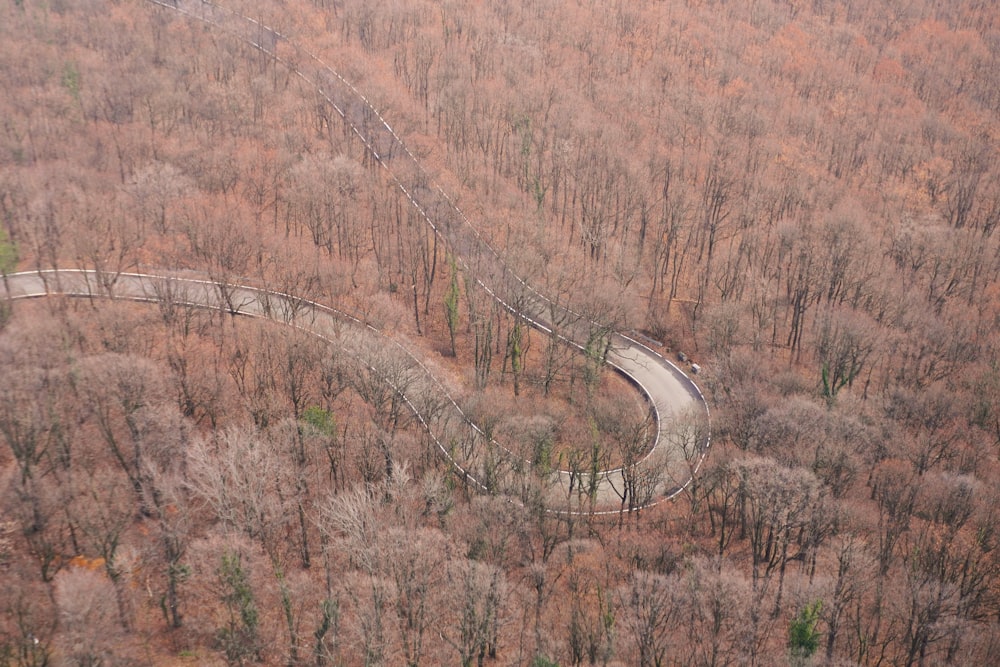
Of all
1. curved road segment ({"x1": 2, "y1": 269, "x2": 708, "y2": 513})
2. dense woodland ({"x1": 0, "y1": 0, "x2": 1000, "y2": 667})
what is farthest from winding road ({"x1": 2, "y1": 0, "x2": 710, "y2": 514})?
dense woodland ({"x1": 0, "y1": 0, "x2": 1000, "y2": 667})

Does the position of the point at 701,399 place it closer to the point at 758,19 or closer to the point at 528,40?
the point at 528,40

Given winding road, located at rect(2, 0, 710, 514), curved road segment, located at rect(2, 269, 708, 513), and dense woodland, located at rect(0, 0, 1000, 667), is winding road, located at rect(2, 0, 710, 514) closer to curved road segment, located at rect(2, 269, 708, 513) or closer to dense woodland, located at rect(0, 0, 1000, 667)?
curved road segment, located at rect(2, 269, 708, 513)

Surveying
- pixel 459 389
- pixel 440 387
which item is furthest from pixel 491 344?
pixel 440 387

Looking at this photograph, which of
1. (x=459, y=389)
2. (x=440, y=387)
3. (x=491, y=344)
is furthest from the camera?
(x=491, y=344)

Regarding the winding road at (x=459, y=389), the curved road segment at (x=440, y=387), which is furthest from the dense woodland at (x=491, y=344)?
the winding road at (x=459, y=389)

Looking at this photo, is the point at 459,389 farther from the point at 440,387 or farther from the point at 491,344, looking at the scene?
the point at 491,344

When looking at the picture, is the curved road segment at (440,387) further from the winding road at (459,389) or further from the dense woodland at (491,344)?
the dense woodland at (491,344)
